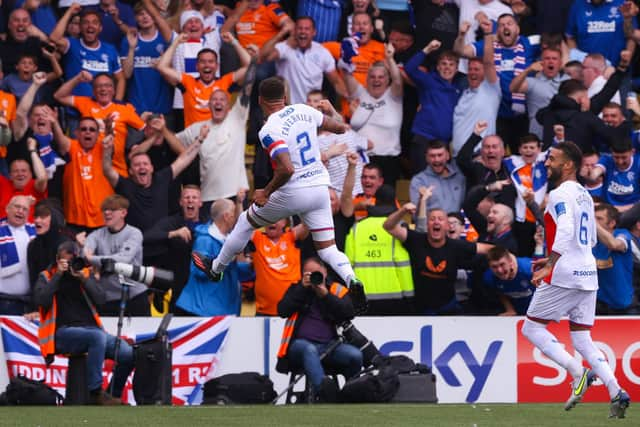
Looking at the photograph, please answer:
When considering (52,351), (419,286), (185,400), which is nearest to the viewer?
(52,351)

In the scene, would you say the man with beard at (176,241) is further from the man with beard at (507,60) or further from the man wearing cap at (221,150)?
the man with beard at (507,60)

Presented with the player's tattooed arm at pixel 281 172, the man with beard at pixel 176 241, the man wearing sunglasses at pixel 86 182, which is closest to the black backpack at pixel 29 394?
the man with beard at pixel 176 241

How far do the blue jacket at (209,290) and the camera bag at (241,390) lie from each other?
1209mm

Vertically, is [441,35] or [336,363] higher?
[441,35]

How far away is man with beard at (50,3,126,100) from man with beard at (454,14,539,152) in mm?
4722

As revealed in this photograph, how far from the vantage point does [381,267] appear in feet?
51.1

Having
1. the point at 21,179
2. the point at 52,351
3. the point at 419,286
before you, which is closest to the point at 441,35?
the point at 419,286

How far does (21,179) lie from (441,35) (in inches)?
253

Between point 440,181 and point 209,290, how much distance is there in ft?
11.9

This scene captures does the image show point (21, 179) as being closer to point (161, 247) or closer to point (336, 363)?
point (161, 247)

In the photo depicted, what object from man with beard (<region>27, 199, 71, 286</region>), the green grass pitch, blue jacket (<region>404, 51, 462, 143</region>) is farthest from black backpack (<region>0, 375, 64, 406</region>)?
blue jacket (<region>404, 51, 462, 143</region>)

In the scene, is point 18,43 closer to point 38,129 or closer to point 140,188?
point 38,129

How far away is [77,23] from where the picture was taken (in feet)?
59.8

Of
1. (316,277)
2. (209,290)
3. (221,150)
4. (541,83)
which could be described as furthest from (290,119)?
(541,83)
